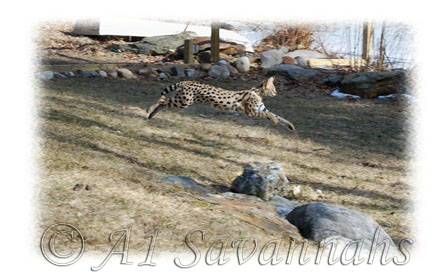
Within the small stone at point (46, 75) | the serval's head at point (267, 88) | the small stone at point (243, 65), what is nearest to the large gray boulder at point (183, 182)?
the serval's head at point (267, 88)

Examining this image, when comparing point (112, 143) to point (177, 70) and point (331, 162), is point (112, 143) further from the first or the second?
point (177, 70)

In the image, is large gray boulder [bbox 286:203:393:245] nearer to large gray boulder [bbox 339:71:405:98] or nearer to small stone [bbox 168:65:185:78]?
large gray boulder [bbox 339:71:405:98]

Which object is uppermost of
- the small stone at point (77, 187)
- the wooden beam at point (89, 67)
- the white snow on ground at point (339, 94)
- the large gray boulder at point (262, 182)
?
the wooden beam at point (89, 67)

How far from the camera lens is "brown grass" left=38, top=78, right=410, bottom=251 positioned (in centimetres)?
484

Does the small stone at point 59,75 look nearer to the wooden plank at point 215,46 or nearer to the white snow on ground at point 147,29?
the wooden plank at point 215,46

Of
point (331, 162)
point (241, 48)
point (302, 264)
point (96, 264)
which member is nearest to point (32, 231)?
point (96, 264)

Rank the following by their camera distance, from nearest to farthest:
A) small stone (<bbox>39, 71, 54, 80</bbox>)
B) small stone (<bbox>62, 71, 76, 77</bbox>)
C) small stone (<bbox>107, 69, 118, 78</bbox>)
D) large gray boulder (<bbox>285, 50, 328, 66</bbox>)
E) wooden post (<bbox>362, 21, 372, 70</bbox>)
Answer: small stone (<bbox>39, 71, 54, 80</bbox>)
small stone (<bbox>62, 71, 76, 77</bbox>)
small stone (<bbox>107, 69, 118, 78</bbox>)
wooden post (<bbox>362, 21, 372, 70</bbox>)
large gray boulder (<bbox>285, 50, 328, 66</bbox>)

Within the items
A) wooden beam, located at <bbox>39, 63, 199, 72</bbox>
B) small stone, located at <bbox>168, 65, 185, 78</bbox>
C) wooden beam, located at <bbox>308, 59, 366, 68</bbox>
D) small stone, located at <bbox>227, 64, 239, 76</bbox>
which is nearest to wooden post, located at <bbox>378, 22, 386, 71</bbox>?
wooden beam, located at <bbox>308, 59, 366, 68</bbox>

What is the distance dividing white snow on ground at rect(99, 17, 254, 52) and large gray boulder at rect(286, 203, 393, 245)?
1470 centimetres

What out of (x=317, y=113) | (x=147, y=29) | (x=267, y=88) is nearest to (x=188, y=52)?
(x=147, y=29)

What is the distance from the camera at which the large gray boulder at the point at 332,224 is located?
5.01 meters

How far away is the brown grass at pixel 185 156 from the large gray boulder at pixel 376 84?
0.39 m

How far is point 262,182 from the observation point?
264 inches

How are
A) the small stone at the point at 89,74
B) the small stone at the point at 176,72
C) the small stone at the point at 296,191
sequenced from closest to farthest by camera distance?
1. the small stone at the point at 296,191
2. the small stone at the point at 89,74
3. the small stone at the point at 176,72
